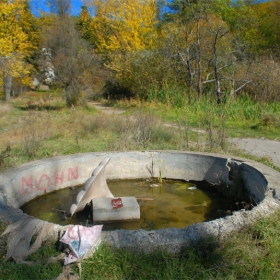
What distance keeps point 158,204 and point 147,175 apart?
134 centimetres

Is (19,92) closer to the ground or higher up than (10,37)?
closer to the ground

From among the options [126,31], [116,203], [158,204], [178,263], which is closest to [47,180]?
[116,203]

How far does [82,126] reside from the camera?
11422mm

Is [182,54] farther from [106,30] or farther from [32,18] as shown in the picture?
[32,18]

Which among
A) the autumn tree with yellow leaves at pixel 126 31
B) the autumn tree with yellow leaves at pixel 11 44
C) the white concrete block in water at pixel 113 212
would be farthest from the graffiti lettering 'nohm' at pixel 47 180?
the autumn tree with yellow leaves at pixel 126 31

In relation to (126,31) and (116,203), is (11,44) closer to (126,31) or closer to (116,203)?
(126,31)

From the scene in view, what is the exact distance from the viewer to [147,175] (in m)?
7.81

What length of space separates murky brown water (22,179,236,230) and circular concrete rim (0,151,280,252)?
0.75 ft

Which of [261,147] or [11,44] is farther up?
Result: [11,44]

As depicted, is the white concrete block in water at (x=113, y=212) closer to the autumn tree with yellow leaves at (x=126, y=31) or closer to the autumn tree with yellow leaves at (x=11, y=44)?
the autumn tree with yellow leaves at (x=11, y=44)

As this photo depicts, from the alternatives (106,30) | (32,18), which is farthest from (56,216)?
(32,18)

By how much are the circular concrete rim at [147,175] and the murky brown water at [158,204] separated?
9.0 inches

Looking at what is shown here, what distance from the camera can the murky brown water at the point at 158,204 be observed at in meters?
5.76

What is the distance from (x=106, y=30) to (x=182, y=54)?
13.5 meters
